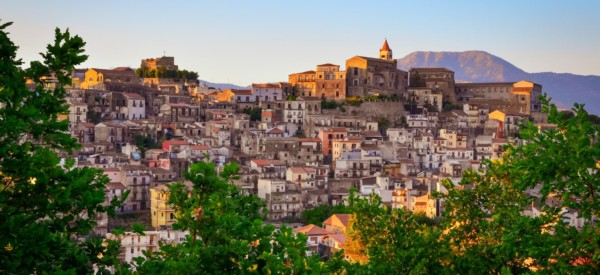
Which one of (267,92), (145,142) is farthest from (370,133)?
(145,142)

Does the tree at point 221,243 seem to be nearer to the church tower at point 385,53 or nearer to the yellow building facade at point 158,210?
the yellow building facade at point 158,210

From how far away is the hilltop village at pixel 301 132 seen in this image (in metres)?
50.1

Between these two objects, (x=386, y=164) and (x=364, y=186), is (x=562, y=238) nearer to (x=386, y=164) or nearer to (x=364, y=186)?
(x=364, y=186)

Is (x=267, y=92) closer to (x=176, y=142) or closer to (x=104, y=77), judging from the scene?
(x=104, y=77)

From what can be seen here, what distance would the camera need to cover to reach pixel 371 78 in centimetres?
7438

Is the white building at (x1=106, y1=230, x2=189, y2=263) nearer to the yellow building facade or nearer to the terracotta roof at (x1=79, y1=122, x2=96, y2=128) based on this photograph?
the yellow building facade

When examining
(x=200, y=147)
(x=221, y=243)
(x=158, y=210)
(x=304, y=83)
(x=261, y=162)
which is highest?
(x=304, y=83)

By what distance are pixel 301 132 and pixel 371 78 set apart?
36.8ft

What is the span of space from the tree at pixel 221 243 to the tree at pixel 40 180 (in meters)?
0.81

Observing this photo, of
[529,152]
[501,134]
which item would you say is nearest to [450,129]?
[501,134]

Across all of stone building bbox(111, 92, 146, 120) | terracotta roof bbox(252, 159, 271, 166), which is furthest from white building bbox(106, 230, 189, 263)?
stone building bbox(111, 92, 146, 120)

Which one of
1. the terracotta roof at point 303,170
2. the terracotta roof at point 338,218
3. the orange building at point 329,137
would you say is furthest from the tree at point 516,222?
the orange building at point 329,137

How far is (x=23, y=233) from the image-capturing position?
8.24 metres

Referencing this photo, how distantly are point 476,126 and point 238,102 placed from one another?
18.7 m
